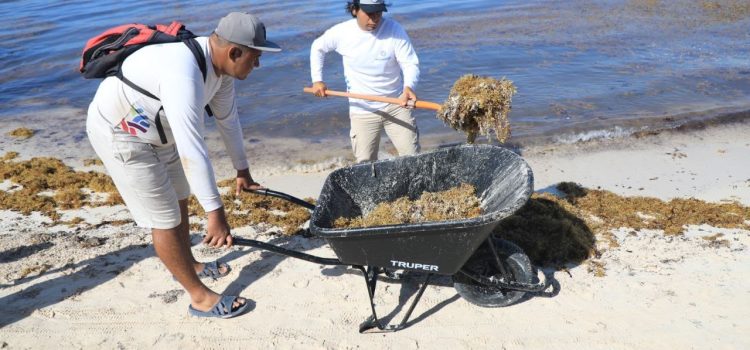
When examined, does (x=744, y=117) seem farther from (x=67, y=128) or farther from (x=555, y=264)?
(x=67, y=128)

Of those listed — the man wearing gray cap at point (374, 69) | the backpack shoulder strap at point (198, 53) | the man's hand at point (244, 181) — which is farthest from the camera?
the man wearing gray cap at point (374, 69)

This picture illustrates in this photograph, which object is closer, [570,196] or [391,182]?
[391,182]

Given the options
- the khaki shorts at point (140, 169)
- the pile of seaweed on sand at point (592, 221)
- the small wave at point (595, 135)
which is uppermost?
the khaki shorts at point (140, 169)

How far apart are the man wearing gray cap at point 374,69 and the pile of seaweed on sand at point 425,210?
0.82 meters

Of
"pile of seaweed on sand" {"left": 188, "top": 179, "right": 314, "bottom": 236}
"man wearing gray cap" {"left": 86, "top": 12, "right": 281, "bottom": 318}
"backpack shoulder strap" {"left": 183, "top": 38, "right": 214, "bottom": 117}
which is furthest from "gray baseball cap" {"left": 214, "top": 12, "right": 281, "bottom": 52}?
"pile of seaweed on sand" {"left": 188, "top": 179, "right": 314, "bottom": 236}

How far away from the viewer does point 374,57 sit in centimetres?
425

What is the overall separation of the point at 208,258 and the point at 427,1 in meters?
11.2

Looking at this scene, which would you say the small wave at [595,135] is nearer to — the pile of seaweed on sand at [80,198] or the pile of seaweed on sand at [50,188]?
the pile of seaweed on sand at [80,198]

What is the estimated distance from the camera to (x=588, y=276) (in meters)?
3.67

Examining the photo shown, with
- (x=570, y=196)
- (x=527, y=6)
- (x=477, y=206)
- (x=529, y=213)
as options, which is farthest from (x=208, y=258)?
(x=527, y=6)

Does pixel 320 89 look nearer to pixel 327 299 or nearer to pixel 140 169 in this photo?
pixel 327 299

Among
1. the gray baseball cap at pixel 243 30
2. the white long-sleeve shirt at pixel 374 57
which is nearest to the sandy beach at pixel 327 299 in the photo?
the white long-sleeve shirt at pixel 374 57

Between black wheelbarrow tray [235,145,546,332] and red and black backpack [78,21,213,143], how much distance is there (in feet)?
3.27

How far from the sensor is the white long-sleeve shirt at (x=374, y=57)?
4.22 metres
